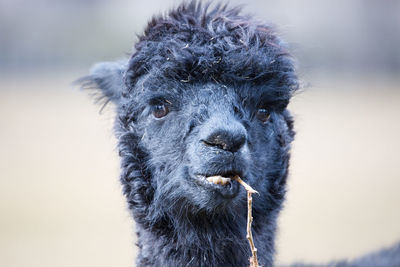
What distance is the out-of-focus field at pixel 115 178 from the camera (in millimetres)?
10898

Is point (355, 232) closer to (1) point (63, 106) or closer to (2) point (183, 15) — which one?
(2) point (183, 15)

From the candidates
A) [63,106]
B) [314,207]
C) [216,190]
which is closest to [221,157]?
[216,190]

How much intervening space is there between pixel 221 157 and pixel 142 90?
86cm

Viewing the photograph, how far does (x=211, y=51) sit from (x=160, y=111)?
1.71ft

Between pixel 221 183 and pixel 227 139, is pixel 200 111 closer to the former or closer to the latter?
pixel 227 139

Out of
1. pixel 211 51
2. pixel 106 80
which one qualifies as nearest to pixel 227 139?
pixel 211 51

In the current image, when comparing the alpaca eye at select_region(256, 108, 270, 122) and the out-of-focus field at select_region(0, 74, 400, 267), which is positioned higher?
the out-of-focus field at select_region(0, 74, 400, 267)

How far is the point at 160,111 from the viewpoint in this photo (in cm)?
403

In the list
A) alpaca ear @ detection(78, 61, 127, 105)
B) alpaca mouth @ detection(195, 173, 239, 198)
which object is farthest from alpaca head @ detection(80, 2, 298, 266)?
alpaca ear @ detection(78, 61, 127, 105)

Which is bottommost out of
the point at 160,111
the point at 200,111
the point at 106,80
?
the point at 200,111

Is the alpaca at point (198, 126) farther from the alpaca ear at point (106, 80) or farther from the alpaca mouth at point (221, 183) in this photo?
the alpaca ear at point (106, 80)

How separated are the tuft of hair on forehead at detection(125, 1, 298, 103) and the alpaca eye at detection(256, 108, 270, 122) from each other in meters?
0.16

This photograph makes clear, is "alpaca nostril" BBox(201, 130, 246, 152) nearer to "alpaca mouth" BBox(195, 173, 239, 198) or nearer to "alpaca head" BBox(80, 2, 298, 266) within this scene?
"alpaca head" BBox(80, 2, 298, 266)

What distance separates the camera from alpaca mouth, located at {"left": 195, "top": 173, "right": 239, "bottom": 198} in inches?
139
